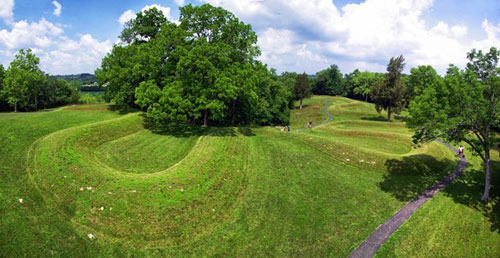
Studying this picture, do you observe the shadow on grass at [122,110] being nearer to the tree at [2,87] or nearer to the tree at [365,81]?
the tree at [2,87]

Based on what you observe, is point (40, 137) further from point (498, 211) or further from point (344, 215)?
point (498, 211)

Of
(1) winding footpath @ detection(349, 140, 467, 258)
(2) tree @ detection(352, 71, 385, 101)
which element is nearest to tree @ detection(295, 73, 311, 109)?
(2) tree @ detection(352, 71, 385, 101)

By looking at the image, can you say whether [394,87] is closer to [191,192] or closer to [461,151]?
[461,151]

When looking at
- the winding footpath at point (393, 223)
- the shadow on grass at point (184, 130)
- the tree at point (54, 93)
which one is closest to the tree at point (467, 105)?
the winding footpath at point (393, 223)

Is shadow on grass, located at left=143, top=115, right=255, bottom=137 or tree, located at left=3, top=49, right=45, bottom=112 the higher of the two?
tree, located at left=3, top=49, right=45, bottom=112

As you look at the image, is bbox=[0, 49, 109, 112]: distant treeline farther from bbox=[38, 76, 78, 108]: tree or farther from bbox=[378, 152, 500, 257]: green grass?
bbox=[378, 152, 500, 257]: green grass

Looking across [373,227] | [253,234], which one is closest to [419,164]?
[373,227]
